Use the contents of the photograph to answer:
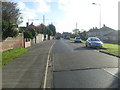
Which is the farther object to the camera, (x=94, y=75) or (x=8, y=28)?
(x=8, y=28)

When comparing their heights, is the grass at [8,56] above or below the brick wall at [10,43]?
below

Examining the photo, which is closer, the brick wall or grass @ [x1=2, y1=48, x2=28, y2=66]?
grass @ [x1=2, y1=48, x2=28, y2=66]

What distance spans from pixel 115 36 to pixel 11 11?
65428 millimetres

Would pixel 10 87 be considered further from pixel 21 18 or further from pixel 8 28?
pixel 21 18

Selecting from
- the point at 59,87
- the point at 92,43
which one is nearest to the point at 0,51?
the point at 59,87

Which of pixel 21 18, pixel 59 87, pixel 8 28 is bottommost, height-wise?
pixel 59 87

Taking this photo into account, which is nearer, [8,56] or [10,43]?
[8,56]

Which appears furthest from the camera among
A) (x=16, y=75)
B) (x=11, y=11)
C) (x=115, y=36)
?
(x=115, y=36)

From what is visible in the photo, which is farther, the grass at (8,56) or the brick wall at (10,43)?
the brick wall at (10,43)

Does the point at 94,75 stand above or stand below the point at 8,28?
below

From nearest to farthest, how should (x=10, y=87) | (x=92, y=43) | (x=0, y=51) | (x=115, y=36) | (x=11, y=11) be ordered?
(x=10, y=87) < (x=0, y=51) < (x=11, y=11) < (x=92, y=43) < (x=115, y=36)

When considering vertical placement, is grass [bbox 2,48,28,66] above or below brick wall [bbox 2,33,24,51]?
below

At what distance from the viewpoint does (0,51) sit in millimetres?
18156

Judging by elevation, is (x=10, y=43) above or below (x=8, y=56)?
above
